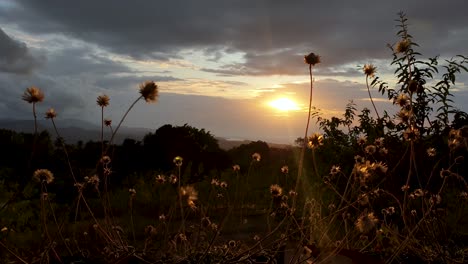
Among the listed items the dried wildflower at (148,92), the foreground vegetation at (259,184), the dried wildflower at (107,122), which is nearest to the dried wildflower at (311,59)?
the foreground vegetation at (259,184)

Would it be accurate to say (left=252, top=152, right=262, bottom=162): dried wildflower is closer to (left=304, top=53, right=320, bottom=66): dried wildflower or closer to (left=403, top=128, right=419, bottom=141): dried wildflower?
(left=304, top=53, right=320, bottom=66): dried wildflower

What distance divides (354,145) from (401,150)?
82 centimetres

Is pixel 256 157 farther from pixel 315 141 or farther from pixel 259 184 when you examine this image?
pixel 259 184

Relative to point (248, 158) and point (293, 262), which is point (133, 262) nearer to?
point (293, 262)

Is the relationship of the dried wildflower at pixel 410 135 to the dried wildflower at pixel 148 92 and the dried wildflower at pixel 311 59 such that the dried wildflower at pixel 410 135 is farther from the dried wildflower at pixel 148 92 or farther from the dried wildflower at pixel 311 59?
the dried wildflower at pixel 148 92

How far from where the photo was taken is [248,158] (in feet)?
36.0

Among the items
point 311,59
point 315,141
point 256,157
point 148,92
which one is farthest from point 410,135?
point 148,92

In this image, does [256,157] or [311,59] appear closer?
[311,59]

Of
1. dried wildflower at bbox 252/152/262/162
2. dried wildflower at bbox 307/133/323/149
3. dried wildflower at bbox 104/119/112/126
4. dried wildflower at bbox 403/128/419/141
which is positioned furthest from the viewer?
dried wildflower at bbox 104/119/112/126

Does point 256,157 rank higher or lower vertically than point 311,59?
lower

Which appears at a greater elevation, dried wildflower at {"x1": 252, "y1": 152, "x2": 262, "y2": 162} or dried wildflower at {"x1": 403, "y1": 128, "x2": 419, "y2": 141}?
dried wildflower at {"x1": 403, "y1": 128, "x2": 419, "y2": 141}

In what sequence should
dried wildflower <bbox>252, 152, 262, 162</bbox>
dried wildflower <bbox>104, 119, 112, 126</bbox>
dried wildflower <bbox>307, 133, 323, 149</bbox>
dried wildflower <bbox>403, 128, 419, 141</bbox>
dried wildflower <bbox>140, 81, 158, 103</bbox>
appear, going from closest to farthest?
dried wildflower <bbox>140, 81, 158, 103</bbox>
dried wildflower <bbox>307, 133, 323, 149</bbox>
dried wildflower <bbox>403, 128, 419, 141</bbox>
dried wildflower <bbox>252, 152, 262, 162</bbox>
dried wildflower <bbox>104, 119, 112, 126</bbox>

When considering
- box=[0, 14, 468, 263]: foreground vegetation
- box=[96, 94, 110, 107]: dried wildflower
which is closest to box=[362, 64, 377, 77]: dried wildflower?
box=[0, 14, 468, 263]: foreground vegetation

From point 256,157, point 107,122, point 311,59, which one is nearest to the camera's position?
point 311,59
